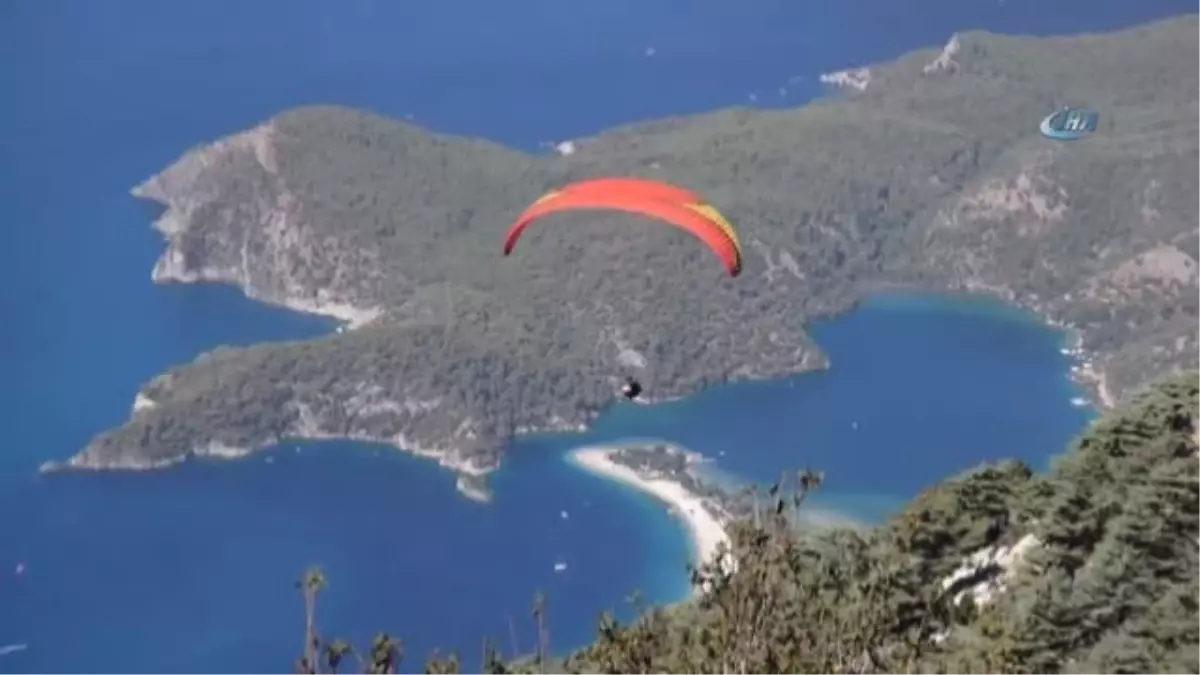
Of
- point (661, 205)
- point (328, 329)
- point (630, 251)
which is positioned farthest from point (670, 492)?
point (661, 205)

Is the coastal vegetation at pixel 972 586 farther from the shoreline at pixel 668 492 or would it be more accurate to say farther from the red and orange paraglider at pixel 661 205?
the shoreline at pixel 668 492

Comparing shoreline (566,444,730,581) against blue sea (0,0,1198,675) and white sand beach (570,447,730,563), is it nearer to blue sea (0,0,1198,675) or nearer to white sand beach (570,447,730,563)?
white sand beach (570,447,730,563)

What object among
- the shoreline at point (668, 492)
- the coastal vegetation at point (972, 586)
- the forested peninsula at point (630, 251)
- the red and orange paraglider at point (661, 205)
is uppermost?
the forested peninsula at point (630, 251)

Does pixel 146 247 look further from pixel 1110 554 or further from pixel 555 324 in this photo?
pixel 1110 554

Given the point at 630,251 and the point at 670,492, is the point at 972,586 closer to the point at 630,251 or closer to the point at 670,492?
the point at 670,492

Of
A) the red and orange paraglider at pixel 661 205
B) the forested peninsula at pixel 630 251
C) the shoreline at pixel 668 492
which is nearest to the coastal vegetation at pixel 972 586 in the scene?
the red and orange paraglider at pixel 661 205

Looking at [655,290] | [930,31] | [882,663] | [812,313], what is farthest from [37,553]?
[930,31]
